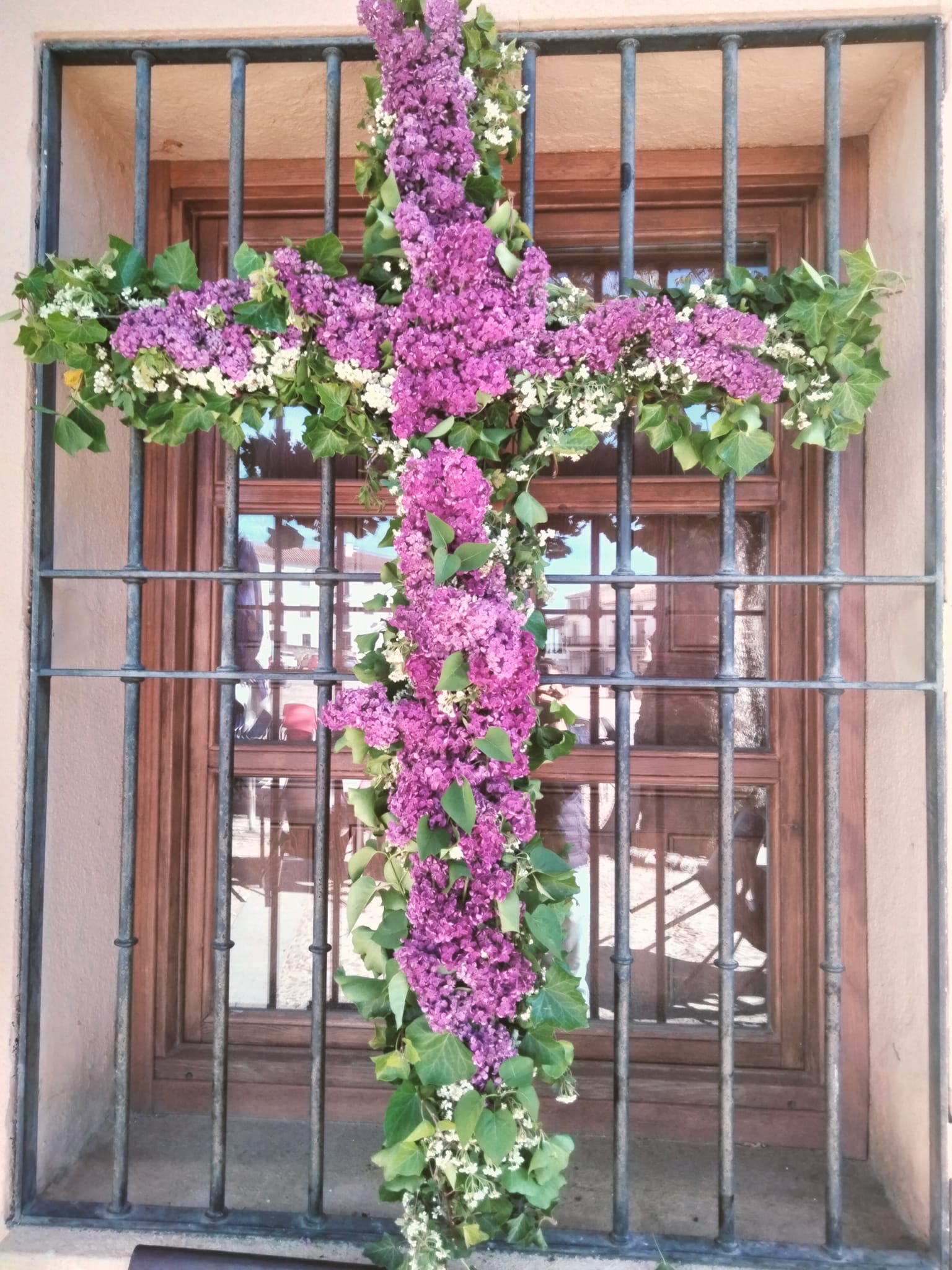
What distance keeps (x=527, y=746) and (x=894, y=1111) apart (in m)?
1.04

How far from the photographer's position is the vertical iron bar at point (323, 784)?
1.45 m

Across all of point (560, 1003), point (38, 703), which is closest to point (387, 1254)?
point (560, 1003)

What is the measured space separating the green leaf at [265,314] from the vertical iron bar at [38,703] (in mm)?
458

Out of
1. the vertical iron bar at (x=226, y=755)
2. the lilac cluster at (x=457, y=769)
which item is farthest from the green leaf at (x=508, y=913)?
the vertical iron bar at (x=226, y=755)

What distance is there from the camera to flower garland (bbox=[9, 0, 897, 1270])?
3.85 feet

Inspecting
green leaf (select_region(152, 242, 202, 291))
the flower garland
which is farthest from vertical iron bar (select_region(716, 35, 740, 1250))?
green leaf (select_region(152, 242, 202, 291))

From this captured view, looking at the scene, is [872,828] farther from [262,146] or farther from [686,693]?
[262,146]

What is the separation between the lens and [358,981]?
129cm

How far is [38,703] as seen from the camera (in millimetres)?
Result: 1511

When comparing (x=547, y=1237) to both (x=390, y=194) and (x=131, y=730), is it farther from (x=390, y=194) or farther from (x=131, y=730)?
(x=390, y=194)

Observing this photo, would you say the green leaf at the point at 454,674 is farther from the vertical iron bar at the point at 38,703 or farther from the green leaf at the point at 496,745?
the vertical iron bar at the point at 38,703

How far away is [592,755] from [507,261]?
1.03 m

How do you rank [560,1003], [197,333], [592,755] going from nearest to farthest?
[560,1003], [197,333], [592,755]

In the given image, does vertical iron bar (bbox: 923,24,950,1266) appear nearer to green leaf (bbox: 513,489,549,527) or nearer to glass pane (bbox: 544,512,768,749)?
glass pane (bbox: 544,512,768,749)
